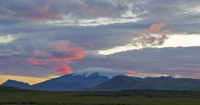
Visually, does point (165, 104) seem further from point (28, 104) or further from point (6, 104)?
point (6, 104)

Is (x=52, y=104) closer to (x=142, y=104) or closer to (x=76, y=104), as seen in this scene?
(x=76, y=104)

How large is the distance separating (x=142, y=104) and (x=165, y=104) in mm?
7185

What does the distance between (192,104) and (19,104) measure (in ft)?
171

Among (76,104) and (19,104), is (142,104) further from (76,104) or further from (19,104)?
(19,104)

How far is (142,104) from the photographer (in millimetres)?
88438

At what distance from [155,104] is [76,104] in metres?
23.8

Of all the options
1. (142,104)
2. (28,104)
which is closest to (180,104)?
(142,104)

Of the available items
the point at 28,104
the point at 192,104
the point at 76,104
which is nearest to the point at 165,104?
the point at 192,104

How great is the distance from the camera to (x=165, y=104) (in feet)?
293

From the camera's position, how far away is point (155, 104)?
89062 millimetres

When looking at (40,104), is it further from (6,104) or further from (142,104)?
(142,104)

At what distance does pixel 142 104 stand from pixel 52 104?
26.8 m

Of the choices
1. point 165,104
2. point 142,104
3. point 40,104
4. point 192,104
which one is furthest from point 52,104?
point 192,104

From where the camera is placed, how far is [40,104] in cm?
8675
